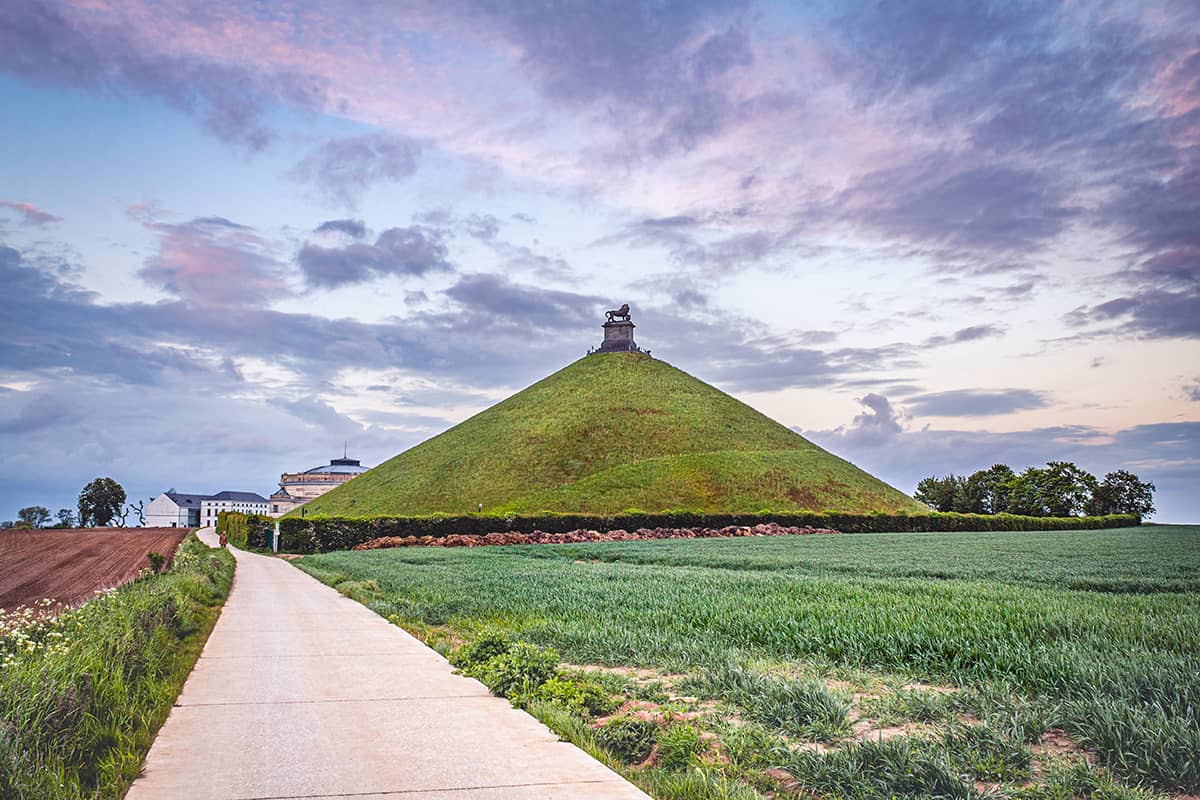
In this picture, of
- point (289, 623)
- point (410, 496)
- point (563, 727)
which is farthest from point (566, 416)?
point (563, 727)

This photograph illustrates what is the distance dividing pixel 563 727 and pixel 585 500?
68885 mm

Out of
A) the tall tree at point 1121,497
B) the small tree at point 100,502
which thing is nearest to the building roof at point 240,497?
the small tree at point 100,502

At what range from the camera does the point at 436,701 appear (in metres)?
7.21

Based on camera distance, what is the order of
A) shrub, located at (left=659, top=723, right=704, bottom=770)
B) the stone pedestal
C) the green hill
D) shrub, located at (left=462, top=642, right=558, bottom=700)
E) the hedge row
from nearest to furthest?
shrub, located at (left=659, top=723, right=704, bottom=770), shrub, located at (left=462, top=642, right=558, bottom=700), the hedge row, the green hill, the stone pedestal

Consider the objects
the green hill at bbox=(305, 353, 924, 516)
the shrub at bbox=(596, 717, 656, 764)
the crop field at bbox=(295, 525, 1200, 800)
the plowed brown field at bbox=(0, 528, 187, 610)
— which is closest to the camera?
the crop field at bbox=(295, 525, 1200, 800)

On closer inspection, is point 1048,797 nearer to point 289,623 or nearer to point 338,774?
point 338,774

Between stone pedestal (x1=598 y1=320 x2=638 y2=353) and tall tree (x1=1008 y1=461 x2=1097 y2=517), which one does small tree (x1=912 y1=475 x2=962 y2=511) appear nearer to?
tall tree (x1=1008 y1=461 x2=1097 y2=517)

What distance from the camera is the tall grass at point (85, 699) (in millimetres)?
4629

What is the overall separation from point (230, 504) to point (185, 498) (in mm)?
9140

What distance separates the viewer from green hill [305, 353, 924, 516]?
76.7 meters

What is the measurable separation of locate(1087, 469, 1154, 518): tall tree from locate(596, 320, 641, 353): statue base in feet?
202

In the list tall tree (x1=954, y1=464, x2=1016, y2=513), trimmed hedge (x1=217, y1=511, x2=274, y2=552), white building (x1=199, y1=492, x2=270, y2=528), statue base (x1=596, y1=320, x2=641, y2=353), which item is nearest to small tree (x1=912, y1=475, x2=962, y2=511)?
tall tree (x1=954, y1=464, x2=1016, y2=513)

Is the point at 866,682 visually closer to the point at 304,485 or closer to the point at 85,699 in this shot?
the point at 85,699

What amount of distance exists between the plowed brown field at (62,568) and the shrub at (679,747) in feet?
44.7
